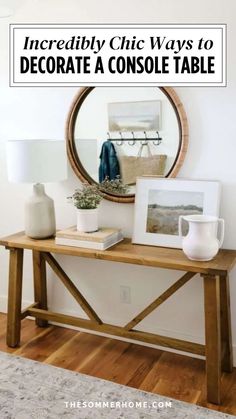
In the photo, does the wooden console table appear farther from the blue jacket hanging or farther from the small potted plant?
the blue jacket hanging

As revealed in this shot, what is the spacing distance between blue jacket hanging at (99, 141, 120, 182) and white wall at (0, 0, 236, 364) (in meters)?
0.20

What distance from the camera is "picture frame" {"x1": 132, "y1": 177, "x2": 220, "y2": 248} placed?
2246 mm

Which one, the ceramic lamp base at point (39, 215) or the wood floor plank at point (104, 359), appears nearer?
the wood floor plank at point (104, 359)

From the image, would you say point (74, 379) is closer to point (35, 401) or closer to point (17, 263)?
point (35, 401)

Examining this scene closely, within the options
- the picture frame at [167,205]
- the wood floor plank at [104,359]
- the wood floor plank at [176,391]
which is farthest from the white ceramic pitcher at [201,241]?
the wood floor plank at [104,359]

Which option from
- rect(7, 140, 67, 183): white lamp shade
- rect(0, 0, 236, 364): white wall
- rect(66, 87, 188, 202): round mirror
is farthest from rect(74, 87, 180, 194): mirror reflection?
rect(7, 140, 67, 183): white lamp shade

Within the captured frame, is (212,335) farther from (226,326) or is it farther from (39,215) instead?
(39,215)

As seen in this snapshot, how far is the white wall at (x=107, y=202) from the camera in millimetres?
2203

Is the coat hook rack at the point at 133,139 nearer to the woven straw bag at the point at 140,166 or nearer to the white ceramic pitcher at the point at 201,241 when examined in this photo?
the woven straw bag at the point at 140,166

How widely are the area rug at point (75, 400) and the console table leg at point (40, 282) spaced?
0.60 meters

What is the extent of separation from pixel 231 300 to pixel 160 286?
0.44m

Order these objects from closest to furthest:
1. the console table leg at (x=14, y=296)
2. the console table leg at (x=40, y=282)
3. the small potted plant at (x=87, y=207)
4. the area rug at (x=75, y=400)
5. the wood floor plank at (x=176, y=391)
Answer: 1. the area rug at (x=75, y=400)
2. the wood floor plank at (x=176, y=391)
3. the small potted plant at (x=87, y=207)
4. the console table leg at (x=14, y=296)
5. the console table leg at (x=40, y=282)

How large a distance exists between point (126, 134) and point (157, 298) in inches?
39.2

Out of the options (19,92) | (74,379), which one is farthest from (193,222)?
(19,92)
